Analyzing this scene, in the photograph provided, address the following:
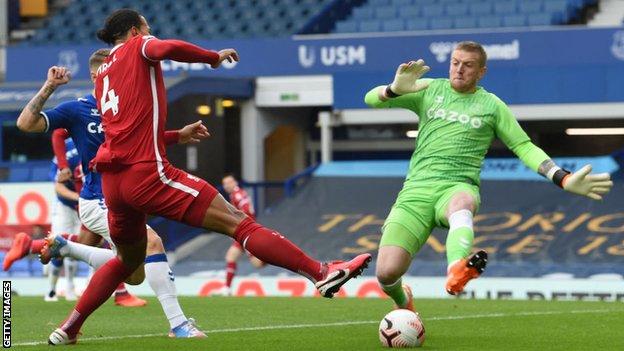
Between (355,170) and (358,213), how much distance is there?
1164 millimetres

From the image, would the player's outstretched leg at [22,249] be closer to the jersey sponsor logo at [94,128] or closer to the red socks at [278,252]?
the jersey sponsor logo at [94,128]

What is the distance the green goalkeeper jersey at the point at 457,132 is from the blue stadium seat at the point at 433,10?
647 inches

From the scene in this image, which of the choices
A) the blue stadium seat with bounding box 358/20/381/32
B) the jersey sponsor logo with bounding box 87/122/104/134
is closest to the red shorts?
the jersey sponsor logo with bounding box 87/122/104/134

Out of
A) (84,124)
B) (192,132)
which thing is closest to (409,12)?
(84,124)

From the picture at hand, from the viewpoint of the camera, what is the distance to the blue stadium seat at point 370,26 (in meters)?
27.0

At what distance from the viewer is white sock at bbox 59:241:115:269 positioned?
39.4 ft

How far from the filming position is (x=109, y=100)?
928 cm

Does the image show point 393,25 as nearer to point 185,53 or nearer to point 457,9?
point 457,9

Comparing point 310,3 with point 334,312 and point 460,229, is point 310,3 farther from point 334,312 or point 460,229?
point 460,229

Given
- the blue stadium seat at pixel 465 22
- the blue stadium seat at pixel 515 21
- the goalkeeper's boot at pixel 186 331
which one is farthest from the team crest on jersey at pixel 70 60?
the goalkeeper's boot at pixel 186 331

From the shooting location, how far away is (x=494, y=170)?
24703mm

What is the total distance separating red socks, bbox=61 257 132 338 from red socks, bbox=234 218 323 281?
1.19m

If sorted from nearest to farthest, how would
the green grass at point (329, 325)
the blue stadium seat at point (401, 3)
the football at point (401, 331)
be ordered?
Answer: the football at point (401, 331) < the green grass at point (329, 325) < the blue stadium seat at point (401, 3)

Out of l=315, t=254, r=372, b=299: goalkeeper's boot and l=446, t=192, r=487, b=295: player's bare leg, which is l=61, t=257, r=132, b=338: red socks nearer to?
l=315, t=254, r=372, b=299: goalkeeper's boot
